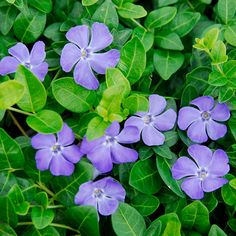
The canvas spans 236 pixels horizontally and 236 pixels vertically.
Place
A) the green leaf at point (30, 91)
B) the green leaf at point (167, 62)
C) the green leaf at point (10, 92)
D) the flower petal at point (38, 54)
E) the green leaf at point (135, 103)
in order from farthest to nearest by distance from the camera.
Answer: the green leaf at point (167, 62) < the flower petal at point (38, 54) < the green leaf at point (135, 103) < the green leaf at point (30, 91) < the green leaf at point (10, 92)

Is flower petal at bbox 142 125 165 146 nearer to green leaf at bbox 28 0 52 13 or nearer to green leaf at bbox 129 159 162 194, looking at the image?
green leaf at bbox 129 159 162 194

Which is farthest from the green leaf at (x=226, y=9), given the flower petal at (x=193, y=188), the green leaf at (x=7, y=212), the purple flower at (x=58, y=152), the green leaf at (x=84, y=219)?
the green leaf at (x=7, y=212)

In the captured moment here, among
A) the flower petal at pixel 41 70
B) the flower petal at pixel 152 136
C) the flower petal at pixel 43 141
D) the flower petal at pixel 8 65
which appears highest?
the flower petal at pixel 41 70

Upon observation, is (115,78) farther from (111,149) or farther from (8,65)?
(8,65)

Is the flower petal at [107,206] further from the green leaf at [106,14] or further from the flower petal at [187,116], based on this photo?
the green leaf at [106,14]

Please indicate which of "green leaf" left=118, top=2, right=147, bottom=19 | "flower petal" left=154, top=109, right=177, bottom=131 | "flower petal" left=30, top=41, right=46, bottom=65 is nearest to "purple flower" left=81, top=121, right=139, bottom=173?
"flower petal" left=154, top=109, right=177, bottom=131

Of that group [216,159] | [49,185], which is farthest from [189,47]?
[49,185]

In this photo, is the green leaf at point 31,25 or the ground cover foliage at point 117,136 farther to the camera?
the green leaf at point 31,25
